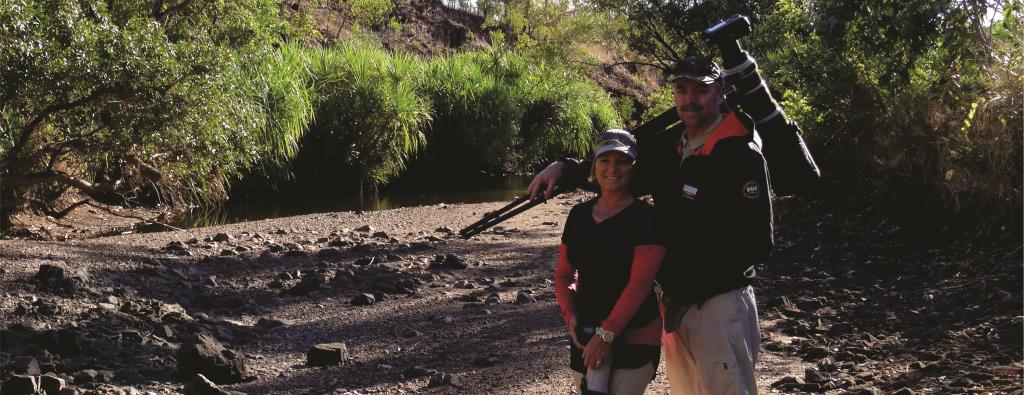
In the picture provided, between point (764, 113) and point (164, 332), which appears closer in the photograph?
point (764, 113)

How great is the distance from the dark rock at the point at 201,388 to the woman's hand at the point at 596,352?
280 centimetres

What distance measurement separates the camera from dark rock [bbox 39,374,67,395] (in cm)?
535

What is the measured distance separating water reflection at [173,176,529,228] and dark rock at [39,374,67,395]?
→ 10.4m

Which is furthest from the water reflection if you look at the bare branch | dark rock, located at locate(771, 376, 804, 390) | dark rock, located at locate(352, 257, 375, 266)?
dark rock, located at locate(771, 376, 804, 390)

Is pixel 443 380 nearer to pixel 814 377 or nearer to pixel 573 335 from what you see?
pixel 814 377

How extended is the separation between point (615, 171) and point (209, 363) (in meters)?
3.46

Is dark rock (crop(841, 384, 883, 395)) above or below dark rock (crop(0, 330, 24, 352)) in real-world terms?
below

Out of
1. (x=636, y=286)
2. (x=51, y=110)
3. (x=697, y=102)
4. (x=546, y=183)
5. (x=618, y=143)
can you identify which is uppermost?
(x=51, y=110)

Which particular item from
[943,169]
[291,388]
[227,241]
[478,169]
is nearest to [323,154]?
[478,169]

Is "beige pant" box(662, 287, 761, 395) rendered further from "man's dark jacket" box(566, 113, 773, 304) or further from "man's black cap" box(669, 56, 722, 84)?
"man's black cap" box(669, 56, 722, 84)

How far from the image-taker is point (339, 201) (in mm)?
20375

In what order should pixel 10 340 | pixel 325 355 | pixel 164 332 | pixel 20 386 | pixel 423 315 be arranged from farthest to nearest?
pixel 423 315 → pixel 164 332 → pixel 325 355 → pixel 10 340 → pixel 20 386

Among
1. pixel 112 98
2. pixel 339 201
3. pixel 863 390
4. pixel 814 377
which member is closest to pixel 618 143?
pixel 863 390

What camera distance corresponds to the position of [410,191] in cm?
2348
